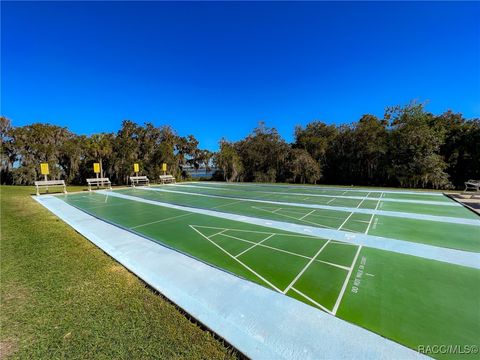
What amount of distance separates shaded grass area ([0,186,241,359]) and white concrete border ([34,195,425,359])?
15 centimetres

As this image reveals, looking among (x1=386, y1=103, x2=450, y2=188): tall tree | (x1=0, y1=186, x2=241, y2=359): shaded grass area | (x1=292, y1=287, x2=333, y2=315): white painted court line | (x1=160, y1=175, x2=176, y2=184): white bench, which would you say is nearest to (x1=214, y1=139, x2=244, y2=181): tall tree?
(x1=160, y1=175, x2=176, y2=184): white bench

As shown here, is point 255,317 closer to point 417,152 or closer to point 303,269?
point 303,269

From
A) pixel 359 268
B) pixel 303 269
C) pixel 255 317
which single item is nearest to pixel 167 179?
pixel 303 269

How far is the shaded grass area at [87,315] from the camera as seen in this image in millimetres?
1753

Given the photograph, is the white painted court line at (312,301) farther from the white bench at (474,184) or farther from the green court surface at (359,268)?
the white bench at (474,184)

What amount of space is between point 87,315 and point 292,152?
66.1ft

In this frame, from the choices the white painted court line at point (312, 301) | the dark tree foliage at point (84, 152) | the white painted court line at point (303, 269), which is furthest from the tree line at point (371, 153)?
the white painted court line at point (312, 301)

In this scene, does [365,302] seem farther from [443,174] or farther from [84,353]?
[443,174]

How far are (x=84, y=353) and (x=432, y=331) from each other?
3.01 meters

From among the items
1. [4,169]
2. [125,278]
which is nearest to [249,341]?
[125,278]

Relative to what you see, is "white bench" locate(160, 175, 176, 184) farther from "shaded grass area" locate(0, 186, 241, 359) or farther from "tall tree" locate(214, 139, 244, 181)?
"shaded grass area" locate(0, 186, 241, 359)

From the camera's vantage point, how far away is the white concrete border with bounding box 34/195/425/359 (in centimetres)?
174

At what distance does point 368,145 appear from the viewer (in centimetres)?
1797

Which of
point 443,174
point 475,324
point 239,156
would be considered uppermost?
point 239,156
